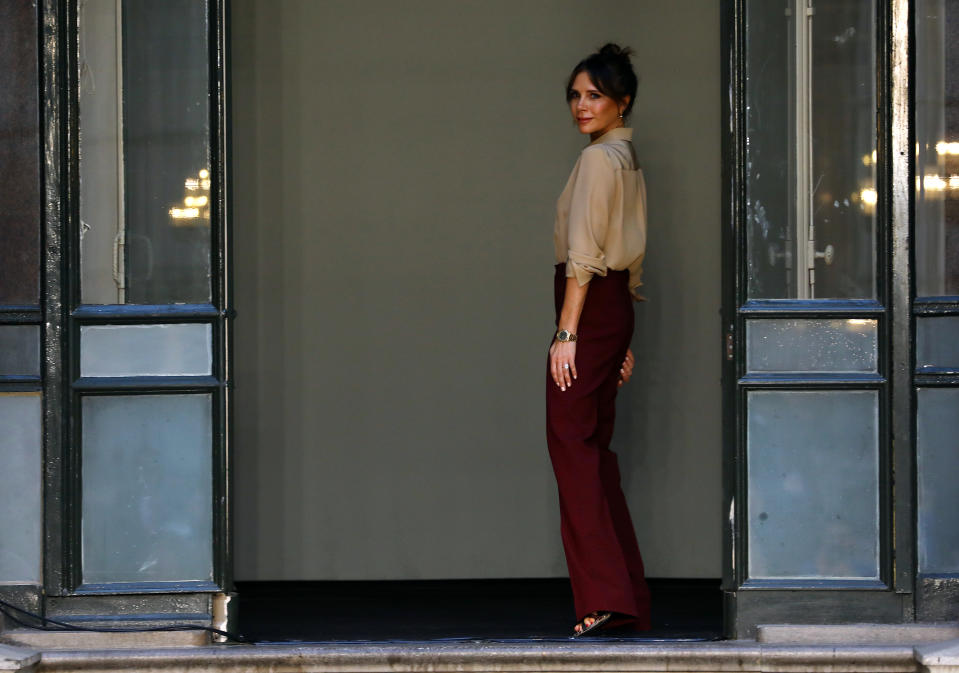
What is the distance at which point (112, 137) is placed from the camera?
14.6 ft

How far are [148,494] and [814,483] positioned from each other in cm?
191

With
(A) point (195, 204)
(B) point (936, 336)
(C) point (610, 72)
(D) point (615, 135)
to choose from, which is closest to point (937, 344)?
(B) point (936, 336)

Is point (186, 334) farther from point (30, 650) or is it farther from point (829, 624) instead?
point (829, 624)

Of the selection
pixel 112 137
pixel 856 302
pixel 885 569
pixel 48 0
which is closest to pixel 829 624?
pixel 885 569

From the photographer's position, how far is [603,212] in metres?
4.31

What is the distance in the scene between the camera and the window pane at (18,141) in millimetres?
4367

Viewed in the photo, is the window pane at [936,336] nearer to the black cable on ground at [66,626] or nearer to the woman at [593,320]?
the woman at [593,320]

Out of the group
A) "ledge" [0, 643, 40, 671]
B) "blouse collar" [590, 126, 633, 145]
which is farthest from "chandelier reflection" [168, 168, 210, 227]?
"ledge" [0, 643, 40, 671]

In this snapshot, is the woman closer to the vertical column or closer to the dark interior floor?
the dark interior floor

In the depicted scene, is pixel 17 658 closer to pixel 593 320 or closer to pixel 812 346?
pixel 593 320

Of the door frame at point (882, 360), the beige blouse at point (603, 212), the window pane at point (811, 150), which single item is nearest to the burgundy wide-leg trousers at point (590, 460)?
the beige blouse at point (603, 212)

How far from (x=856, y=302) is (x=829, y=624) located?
922 mm

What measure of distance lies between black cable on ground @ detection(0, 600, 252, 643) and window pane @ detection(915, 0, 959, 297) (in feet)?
7.36

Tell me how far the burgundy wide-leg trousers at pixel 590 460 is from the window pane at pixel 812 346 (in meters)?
0.40
